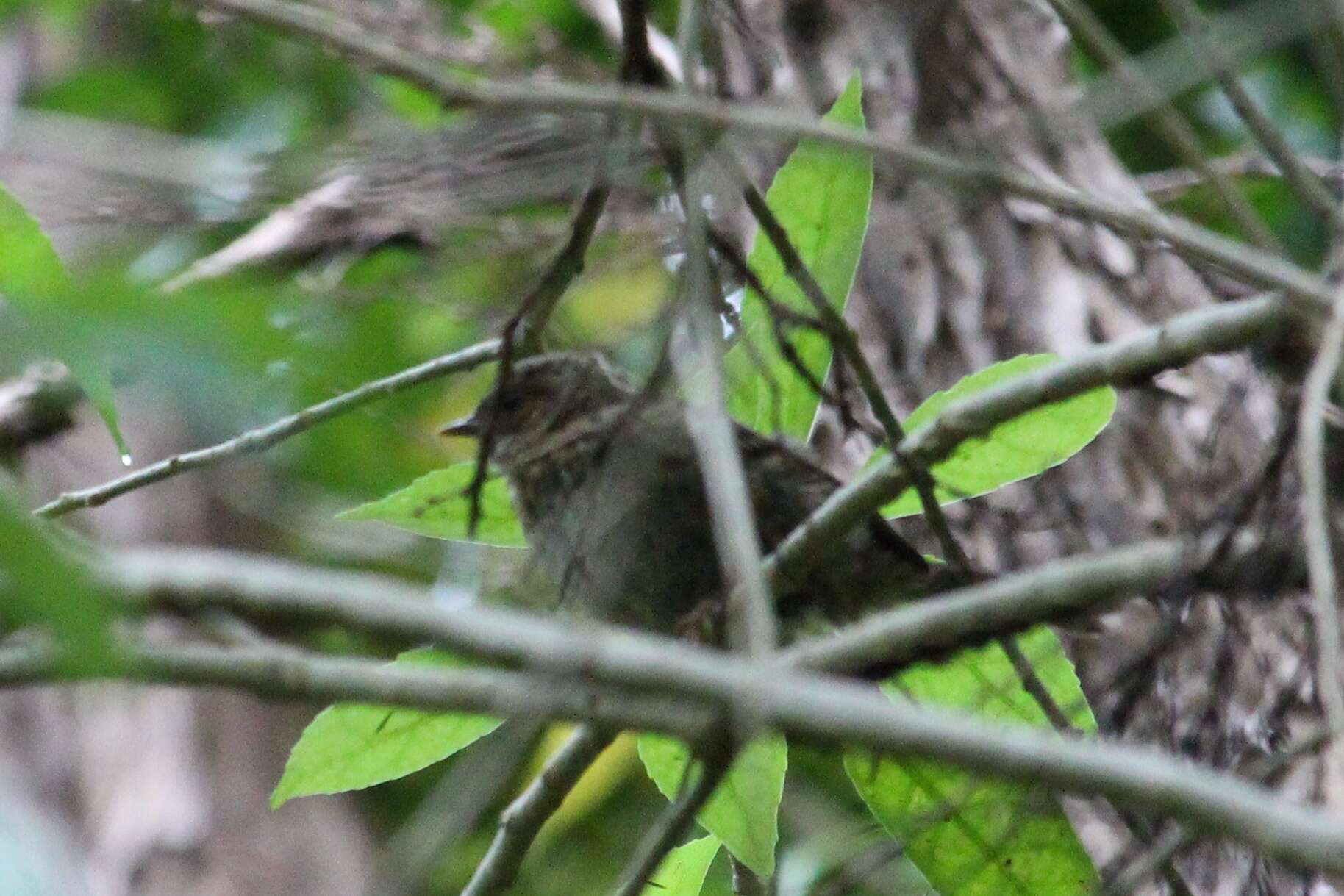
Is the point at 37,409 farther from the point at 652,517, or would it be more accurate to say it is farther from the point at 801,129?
the point at 801,129

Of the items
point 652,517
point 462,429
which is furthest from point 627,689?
point 462,429

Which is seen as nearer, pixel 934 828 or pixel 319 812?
pixel 934 828

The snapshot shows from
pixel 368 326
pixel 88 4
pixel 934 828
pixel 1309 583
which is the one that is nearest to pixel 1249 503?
pixel 1309 583

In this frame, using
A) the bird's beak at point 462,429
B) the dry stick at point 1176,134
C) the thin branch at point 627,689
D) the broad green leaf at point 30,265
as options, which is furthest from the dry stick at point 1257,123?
the bird's beak at point 462,429

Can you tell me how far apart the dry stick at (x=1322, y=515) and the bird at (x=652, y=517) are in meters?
0.70

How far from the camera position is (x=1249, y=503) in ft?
5.29

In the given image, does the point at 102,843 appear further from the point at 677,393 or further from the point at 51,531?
the point at 51,531

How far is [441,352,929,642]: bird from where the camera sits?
2.17 m

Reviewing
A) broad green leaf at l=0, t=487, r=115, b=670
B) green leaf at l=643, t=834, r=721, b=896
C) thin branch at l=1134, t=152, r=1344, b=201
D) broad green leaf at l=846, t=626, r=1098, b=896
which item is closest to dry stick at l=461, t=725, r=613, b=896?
green leaf at l=643, t=834, r=721, b=896

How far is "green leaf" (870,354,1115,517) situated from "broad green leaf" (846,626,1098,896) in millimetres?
239

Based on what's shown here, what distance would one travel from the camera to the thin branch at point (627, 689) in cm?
102

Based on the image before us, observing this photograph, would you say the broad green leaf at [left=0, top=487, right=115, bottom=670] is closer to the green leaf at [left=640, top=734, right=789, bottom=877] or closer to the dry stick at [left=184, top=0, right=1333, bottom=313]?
the dry stick at [left=184, top=0, right=1333, bottom=313]

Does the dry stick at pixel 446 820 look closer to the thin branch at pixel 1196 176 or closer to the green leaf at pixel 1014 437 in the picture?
the green leaf at pixel 1014 437

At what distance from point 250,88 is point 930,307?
9.29 ft
